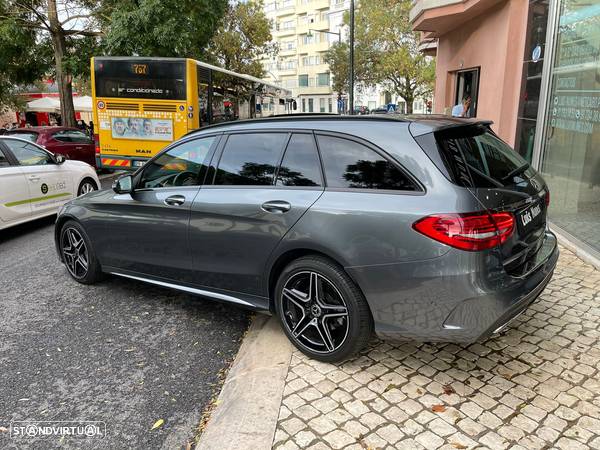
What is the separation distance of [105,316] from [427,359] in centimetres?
283

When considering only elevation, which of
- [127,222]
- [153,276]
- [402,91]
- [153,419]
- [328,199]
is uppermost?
[402,91]

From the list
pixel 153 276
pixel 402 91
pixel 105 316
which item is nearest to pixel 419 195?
pixel 153 276

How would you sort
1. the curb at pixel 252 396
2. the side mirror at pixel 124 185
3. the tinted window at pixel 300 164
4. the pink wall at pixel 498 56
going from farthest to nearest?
the pink wall at pixel 498 56, the side mirror at pixel 124 185, the tinted window at pixel 300 164, the curb at pixel 252 396

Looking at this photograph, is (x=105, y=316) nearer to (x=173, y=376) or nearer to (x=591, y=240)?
(x=173, y=376)

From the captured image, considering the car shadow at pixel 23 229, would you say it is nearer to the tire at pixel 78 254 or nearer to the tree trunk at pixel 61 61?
the tire at pixel 78 254

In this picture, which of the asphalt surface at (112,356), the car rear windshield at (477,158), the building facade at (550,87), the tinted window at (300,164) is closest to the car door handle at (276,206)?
the tinted window at (300,164)

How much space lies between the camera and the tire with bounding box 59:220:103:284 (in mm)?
4871

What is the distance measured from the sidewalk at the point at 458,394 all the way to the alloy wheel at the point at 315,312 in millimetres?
178

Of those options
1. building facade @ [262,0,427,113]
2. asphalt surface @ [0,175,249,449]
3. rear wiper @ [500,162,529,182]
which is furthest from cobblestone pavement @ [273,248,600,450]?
building facade @ [262,0,427,113]

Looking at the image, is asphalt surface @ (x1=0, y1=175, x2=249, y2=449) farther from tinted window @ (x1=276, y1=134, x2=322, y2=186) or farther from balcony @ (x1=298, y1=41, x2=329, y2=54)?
balcony @ (x1=298, y1=41, x2=329, y2=54)

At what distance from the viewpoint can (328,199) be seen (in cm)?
312

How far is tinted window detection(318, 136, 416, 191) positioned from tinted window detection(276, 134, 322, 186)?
7 cm

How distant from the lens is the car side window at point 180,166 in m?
4.02

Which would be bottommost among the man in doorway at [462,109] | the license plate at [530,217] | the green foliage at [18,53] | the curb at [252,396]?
the curb at [252,396]
